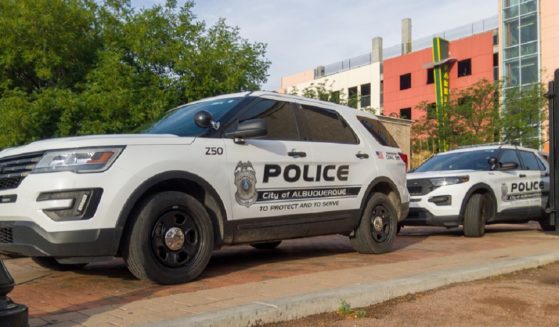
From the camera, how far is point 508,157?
10.4 m

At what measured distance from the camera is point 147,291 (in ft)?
15.2

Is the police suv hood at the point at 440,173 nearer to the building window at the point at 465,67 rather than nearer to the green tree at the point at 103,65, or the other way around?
the green tree at the point at 103,65

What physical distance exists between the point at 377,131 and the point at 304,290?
3544mm

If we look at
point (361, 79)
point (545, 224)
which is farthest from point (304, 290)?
point (361, 79)

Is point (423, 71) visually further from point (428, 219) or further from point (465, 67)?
point (428, 219)

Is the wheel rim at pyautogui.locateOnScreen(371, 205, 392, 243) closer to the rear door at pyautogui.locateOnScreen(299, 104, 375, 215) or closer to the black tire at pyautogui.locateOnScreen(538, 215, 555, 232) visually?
the rear door at pyautogui.locateOnScreen(299, 104, 375, 215)

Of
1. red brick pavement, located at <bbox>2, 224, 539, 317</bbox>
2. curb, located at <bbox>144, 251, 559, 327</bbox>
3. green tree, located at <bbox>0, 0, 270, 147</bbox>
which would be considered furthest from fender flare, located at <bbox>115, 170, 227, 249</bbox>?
green tree, located at <bbox>0, 0, 270, 147</bbox>

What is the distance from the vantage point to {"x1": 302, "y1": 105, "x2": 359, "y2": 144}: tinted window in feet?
21.1

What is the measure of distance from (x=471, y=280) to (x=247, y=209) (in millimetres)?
2172

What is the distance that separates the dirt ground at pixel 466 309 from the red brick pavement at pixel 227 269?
52.8 inches

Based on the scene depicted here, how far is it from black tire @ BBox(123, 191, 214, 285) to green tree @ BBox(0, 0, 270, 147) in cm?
1192

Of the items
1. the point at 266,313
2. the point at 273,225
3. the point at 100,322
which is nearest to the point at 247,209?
the point at 273,225

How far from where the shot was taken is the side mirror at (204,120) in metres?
5.23

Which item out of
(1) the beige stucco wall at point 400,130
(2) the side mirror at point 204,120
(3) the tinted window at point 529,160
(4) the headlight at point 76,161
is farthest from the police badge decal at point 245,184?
(1) the beige stucco wall at point 400,130
